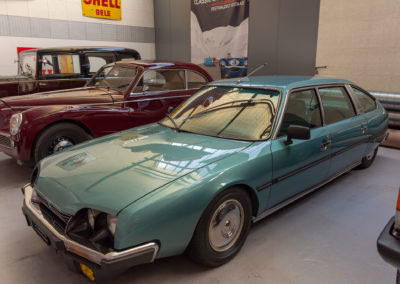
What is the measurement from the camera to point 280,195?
2420 mm

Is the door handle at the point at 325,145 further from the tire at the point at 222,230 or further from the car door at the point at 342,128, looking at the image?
the tire at the point at 222,230

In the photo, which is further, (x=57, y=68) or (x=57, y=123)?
(x=57, y=68)

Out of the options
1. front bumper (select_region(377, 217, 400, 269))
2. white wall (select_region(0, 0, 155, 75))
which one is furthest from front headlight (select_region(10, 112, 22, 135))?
white wall (select_region(0, 0, 155, 75))

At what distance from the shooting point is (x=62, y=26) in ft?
29.1

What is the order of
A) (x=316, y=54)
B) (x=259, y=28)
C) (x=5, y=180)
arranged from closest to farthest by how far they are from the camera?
(x=5, y=180)
(x=316, y=54)
(x=259, y=28)

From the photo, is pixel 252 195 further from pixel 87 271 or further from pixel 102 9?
pixel 102 9

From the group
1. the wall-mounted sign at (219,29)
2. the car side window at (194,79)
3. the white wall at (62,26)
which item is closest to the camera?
the car side window at (194,79)

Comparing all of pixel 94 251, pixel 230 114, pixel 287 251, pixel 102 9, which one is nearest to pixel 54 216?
pixel 94 251

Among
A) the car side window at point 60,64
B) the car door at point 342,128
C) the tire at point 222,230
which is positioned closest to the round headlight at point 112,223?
the tire at point 222,230

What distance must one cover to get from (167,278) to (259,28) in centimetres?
704

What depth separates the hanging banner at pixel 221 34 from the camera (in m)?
8.14

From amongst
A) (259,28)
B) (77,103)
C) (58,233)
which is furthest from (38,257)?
(259,28)

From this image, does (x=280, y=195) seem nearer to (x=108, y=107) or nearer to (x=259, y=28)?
(x=108, y=107)

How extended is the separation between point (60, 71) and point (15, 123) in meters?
2.64
